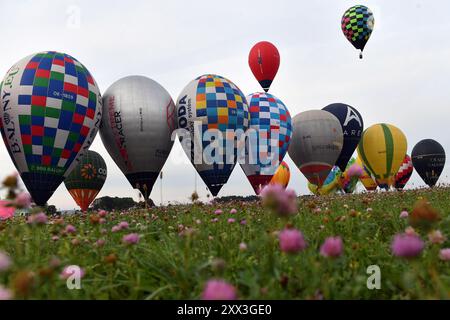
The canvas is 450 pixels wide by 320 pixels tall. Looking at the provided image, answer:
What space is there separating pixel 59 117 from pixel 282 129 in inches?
535

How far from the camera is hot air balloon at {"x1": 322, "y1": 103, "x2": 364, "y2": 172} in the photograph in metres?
30.7

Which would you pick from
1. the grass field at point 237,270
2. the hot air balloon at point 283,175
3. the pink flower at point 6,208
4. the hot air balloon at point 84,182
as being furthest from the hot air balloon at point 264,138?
the grass field at point 237,270

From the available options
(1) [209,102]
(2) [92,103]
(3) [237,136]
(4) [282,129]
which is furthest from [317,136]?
(2) [92,103]

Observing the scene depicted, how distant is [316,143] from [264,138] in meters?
5.72

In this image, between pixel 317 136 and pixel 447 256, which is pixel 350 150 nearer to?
pixel 317 136

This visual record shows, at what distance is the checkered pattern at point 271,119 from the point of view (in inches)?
938

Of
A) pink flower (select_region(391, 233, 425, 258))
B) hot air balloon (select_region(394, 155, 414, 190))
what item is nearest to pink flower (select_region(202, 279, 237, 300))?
pink flower (select_region(391, 233, 425, 258))

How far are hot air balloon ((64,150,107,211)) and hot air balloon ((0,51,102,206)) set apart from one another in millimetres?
6053

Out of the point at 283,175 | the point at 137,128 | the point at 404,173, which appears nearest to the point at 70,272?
the point at 137,128

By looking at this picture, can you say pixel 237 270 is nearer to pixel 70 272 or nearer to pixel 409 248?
pixel 70 272

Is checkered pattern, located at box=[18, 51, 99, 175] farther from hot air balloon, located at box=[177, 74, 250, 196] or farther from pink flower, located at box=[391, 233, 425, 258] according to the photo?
pink flower, located at box=[391, 233, 425, 258]

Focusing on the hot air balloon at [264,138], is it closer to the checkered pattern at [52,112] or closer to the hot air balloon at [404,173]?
the checkered pattern at [52,112]

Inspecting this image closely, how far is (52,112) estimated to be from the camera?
16.1 m

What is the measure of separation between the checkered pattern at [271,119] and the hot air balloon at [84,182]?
10.3 metres
